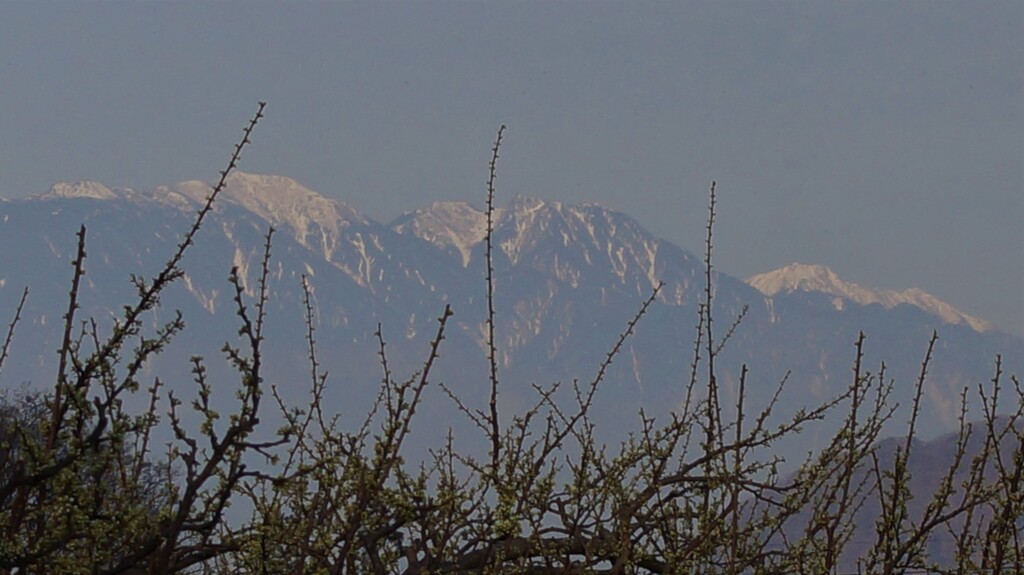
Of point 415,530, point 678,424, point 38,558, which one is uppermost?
point 678,424

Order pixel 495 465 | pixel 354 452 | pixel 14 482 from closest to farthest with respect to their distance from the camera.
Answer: pixel 14 482
pixel 354 452
pixel 495 465

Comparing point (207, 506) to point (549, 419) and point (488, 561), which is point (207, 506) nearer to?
point (488, 561)

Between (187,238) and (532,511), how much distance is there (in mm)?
1337

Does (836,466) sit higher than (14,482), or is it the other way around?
(836,466)

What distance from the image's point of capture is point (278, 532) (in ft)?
11.1

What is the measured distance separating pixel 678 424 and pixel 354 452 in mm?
1327

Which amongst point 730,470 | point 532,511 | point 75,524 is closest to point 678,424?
point 730,470

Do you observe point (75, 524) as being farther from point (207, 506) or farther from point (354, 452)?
point (354, 452)

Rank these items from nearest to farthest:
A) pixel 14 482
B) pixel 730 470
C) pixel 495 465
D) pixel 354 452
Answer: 1. pixel 14 482
2. pixel 354 452
3. pixel 495 465
4. pixel 730 470

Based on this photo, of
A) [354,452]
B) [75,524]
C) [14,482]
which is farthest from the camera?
[354,452]

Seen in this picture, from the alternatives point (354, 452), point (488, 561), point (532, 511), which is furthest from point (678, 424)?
point (354, 452)

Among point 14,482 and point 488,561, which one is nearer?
point 14,482

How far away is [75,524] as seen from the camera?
304 cm

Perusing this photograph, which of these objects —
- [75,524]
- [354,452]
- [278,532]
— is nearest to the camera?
[75,524]
